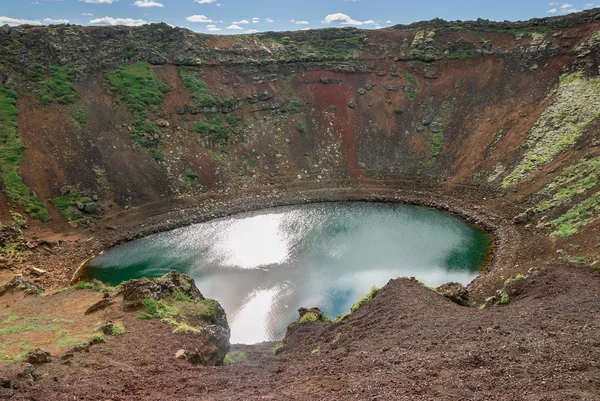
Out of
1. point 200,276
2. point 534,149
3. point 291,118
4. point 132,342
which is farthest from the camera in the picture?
point 291,118

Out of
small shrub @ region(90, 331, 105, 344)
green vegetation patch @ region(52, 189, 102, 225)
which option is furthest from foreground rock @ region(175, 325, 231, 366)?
green vegetation patch @ region(52, 189, 102, 225)

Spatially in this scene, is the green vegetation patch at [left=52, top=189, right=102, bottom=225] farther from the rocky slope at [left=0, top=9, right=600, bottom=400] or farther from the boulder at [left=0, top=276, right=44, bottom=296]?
the boulder at [left=0, top=276, right=44, bottom=296]

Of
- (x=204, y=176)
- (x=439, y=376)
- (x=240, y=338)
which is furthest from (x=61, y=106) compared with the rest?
(x=439, y=376)

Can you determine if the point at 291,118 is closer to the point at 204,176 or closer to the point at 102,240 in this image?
the point at 204,176

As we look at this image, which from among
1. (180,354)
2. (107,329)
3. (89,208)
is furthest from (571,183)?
(89,208)

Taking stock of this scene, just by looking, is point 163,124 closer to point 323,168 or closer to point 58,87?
point 58,87

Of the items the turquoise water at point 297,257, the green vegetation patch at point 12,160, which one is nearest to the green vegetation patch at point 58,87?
the green vegetation patch at point 12,160
